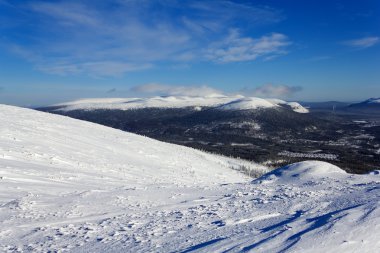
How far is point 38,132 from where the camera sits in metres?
47.5

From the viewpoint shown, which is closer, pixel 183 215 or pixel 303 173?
pixel 183 215

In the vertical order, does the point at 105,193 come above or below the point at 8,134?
below

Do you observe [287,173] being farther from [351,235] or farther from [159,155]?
[159,155]

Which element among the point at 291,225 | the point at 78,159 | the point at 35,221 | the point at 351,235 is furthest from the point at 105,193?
the point at 78,159

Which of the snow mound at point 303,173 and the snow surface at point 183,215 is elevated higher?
the snow surface at point 183,215

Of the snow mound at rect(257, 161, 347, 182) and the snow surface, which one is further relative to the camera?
the snow mound at rect(257, 161, 347, 182)

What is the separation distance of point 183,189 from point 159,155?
33.6 metres

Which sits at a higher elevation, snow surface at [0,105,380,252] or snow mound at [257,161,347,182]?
snow surface at [0,105,380,252]

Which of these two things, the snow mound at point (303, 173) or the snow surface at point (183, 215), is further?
the snow mound at point (303, 173)

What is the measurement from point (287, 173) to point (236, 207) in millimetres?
13952

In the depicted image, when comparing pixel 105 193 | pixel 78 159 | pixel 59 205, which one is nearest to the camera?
pixel 59 205

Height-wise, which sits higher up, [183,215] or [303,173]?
[183,215]

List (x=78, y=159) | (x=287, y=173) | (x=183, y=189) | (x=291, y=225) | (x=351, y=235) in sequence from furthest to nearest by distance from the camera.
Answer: (x=78, y=159) → (x=287, y=173) → (x=183, y=189) → (x=291, y=225) → (x=351, y=235)

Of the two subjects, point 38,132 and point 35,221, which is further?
point 38,132
